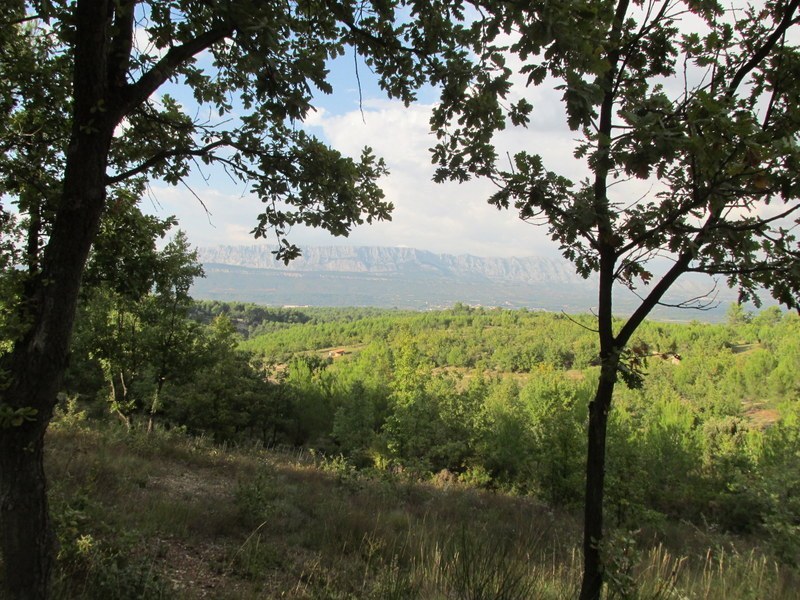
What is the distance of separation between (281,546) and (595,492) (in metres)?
4.03

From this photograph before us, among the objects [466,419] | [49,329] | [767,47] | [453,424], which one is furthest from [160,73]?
[466,419]

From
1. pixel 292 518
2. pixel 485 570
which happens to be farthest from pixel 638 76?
pixel 292 518

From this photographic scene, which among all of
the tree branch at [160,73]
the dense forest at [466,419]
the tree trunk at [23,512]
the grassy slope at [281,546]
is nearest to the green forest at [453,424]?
the dense forest at [466,419]

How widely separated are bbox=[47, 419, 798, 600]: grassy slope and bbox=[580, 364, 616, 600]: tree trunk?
0.55ft

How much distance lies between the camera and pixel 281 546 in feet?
16.9

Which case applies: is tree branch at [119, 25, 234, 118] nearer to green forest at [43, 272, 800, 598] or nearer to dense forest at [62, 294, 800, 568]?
green forest at [43, 272, 800, 598]

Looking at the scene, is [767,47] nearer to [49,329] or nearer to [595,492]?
[595,492]

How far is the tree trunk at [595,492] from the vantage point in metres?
2.55

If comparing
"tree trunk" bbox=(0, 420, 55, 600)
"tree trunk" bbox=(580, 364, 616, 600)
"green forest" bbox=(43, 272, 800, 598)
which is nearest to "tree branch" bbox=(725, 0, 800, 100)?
"green forest" bbox=(43, 272, 800, 598)

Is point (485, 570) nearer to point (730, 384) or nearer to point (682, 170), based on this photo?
point (682, 170)

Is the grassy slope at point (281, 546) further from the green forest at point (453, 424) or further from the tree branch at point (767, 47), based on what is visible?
the tree branch at point (767, 47)

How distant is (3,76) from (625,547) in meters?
5.49

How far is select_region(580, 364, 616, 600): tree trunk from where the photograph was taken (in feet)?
8.38

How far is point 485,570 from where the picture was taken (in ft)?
9.66
